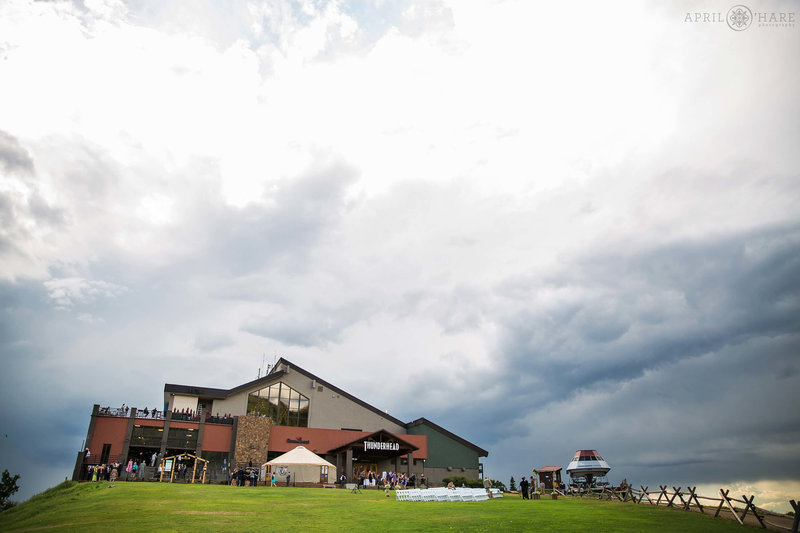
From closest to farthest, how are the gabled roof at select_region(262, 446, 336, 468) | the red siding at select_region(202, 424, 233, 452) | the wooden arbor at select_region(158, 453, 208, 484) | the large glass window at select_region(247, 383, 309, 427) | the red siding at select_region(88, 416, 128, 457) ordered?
1. the gabled roof at select_region(262, 446, 336, 468)
2. the wooden arbor at select_region(158, 453, 208, 484)
3. the red siding at select_region(88, 416, 128, 457)
4. the red siding at select_region(202, 424, 233, 452)
5. the large glass window at select_region(247, 383, 309, 427)

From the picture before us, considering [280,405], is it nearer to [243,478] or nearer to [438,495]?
→ [243,478]

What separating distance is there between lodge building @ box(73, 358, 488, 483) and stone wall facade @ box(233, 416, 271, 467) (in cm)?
9

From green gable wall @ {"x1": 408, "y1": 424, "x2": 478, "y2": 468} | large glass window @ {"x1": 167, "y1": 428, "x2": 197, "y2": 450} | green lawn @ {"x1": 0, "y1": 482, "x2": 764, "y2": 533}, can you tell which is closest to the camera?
green lawn @ {"x1": 0, "y1": 482, "x2": 764, "y2": 533}

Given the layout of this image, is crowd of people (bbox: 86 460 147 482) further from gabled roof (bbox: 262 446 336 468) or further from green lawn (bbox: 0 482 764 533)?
green lawn (bbox: 0 482 764 533)

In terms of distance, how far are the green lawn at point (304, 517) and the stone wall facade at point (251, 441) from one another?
22.3 metres

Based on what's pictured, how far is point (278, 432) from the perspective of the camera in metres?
51.6

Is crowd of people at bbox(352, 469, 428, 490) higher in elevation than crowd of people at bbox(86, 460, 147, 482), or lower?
lower

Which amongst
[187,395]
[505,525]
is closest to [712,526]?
[505,525]

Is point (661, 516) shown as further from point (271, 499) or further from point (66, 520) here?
point (66, 520)

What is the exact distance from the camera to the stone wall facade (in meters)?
48.5

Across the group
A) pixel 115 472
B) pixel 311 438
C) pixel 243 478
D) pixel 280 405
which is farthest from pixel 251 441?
pixel 115 472

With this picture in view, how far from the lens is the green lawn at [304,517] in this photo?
17109 mm

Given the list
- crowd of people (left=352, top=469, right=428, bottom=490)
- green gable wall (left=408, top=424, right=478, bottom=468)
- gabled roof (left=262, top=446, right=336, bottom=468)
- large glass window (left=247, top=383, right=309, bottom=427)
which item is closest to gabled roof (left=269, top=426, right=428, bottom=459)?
large glass window (left=247, top=383, right=309, bottom=427)

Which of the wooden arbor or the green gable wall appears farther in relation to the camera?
the green gable wall
